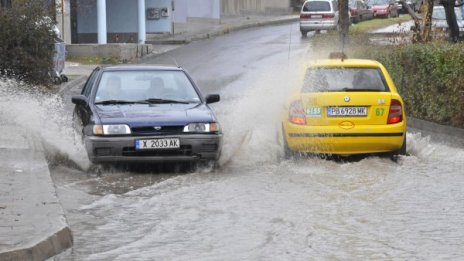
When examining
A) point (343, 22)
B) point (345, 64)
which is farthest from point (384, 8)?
point (345, 64)

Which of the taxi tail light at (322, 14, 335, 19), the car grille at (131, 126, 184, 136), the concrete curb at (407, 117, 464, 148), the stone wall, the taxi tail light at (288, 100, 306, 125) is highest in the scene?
the stone wall

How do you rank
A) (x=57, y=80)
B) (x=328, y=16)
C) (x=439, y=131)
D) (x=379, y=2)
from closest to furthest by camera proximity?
(x=439, y=131) < (x=57, y=80) < (x=328, y=16) < (x=379, y=2)

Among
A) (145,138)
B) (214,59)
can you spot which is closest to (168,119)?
(145,138)

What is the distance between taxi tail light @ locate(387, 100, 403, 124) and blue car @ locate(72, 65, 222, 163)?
2355mm

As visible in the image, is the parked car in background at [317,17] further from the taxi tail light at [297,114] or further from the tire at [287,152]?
the taxi tail light at [297,114]

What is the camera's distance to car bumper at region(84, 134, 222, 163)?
12.3 metres

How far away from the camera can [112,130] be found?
1236cm

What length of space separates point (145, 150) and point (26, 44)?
1075cm

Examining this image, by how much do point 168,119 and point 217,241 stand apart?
4.00m

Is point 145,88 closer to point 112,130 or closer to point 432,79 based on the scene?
point 112,130

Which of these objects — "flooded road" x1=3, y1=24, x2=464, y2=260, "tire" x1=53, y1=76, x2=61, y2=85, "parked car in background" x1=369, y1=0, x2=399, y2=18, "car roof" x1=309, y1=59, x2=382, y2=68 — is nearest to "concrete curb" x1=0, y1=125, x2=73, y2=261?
"flooded road" x1=3, y1=24, x2=464, y2=260

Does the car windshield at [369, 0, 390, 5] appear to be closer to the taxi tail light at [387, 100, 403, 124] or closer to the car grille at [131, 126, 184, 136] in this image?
the taxi tail light at [387, 100, 403, 124]

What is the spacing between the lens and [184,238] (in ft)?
29.1

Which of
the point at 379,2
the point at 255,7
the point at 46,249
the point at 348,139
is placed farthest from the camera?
the point at 255,7
